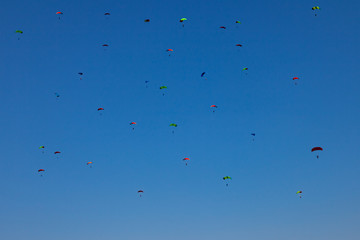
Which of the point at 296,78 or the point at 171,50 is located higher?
the point at 171,50

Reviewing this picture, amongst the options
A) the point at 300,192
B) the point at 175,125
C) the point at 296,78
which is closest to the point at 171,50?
the point at 175,125

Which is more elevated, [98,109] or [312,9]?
[312,9]

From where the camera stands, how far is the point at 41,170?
3221 inches

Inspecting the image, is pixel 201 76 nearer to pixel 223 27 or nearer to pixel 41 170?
pixel 223 27

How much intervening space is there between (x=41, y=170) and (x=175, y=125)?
27771mm

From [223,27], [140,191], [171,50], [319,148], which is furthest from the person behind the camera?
[140,191]

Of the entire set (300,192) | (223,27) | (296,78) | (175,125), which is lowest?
(300,192)

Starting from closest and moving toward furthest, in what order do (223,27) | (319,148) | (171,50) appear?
(319,148), (223,27), (171,50)

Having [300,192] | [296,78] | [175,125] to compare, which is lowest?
[300,192]

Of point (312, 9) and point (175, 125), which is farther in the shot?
point (175, 125)

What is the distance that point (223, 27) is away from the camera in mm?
74875

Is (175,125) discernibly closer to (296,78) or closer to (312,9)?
(296,78)

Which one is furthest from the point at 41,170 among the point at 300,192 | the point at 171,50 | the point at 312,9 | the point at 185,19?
the point at 312,9

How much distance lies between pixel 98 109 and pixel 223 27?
2841 centimetres
